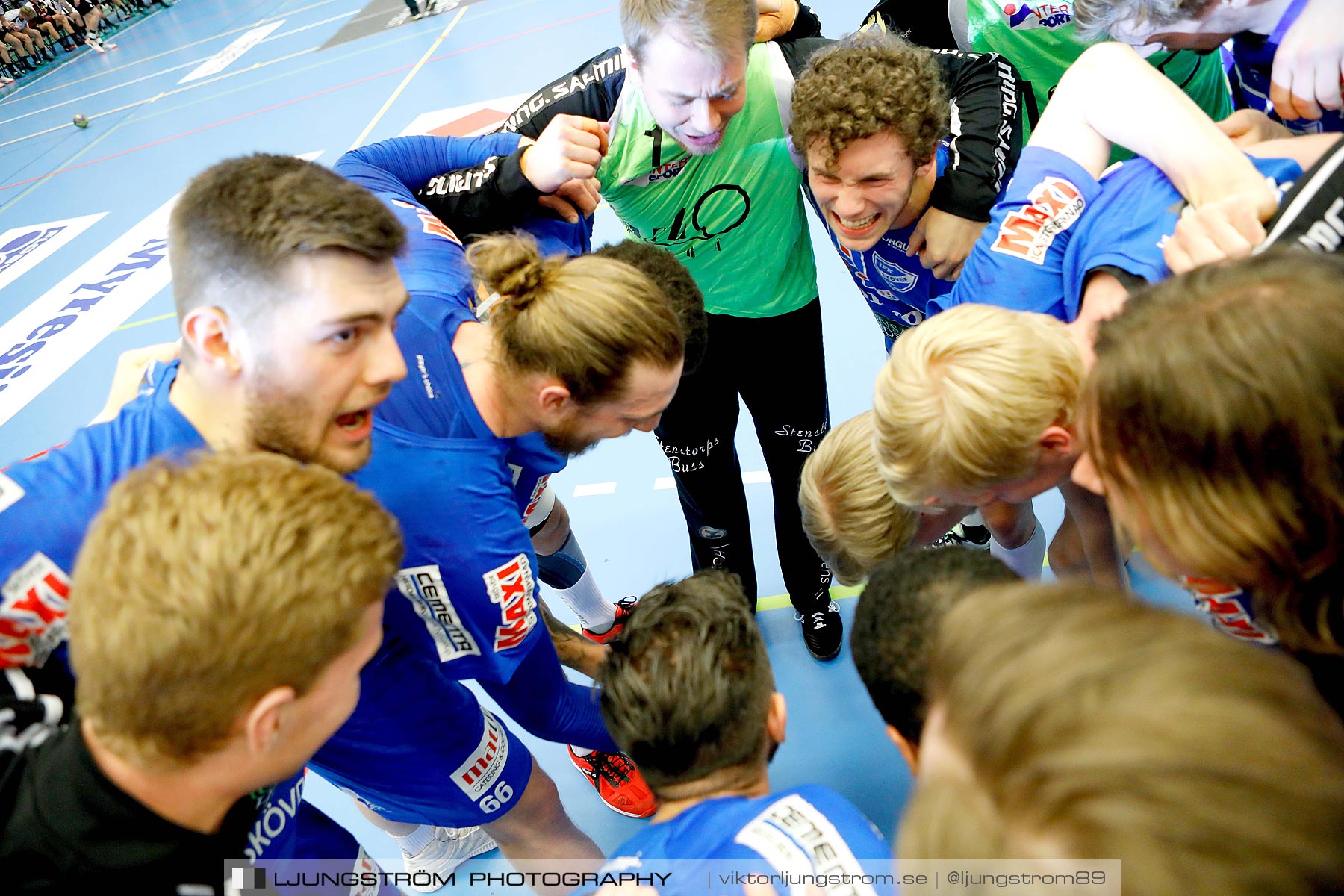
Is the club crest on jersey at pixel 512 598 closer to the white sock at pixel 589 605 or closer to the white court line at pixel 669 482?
the white sock at pixel 589 605

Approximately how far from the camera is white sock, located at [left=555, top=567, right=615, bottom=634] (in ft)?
10.4

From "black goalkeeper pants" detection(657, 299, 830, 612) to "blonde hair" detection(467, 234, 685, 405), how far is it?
795 mm

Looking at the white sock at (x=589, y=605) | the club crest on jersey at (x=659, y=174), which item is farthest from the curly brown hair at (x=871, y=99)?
the white sock at (x=589, y=605)

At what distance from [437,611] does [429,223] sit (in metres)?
1.22

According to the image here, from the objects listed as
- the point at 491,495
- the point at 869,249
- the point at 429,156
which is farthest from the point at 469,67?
the point at 491,495

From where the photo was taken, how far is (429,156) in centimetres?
275

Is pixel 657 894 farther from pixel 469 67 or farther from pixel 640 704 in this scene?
pixel 469 67

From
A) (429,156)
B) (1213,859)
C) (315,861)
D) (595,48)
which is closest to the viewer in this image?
(1213,859)

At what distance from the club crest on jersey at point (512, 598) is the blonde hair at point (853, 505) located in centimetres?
87

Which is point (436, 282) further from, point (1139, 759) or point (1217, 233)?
point (1139, 759)

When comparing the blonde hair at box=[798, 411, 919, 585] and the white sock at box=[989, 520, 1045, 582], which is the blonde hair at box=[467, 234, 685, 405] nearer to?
the blonde hair at box=[798, 411, 919, 585]

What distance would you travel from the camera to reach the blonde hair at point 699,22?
2131mm

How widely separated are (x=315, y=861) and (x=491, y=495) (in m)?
0.98

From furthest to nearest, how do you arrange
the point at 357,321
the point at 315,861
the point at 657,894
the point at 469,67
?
the point at 469,67, the point at 315,861, the point at 357,321, the point at 657,894
